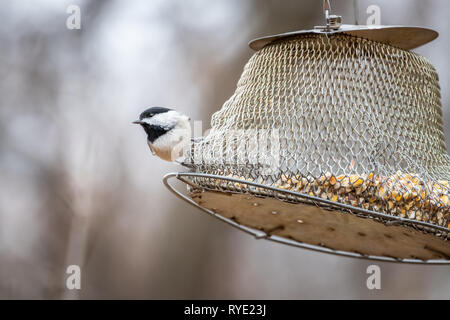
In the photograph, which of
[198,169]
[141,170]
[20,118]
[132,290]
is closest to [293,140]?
[198,169]

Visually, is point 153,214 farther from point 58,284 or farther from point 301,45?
point 301,45

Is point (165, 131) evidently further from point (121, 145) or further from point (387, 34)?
point (121, 145)

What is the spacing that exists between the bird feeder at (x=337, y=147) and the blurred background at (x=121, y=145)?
8.89 feet

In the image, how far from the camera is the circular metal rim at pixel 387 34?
225cm

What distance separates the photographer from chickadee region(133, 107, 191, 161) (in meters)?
2.54

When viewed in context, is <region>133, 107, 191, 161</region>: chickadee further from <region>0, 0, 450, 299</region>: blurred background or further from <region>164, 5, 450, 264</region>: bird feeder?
<region>0, 0, 450, 299</region>: blurred background

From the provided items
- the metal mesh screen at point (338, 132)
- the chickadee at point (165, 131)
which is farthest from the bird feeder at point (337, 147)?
the chickadee at point (165, 131)

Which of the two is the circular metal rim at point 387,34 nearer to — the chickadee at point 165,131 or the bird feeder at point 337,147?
the bird feeder at point 337,147

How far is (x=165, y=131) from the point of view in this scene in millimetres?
2648

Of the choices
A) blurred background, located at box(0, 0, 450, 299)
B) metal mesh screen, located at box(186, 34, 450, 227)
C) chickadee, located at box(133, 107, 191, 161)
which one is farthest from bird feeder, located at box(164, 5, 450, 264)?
blurred background, located at box(0, 0, 450, 299)

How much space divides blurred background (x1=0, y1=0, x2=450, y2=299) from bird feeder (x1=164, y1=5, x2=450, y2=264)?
107 inches

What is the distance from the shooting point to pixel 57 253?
5.36 m

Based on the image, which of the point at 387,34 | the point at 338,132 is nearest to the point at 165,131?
the point at 338,132

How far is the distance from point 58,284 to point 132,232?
0.76m
